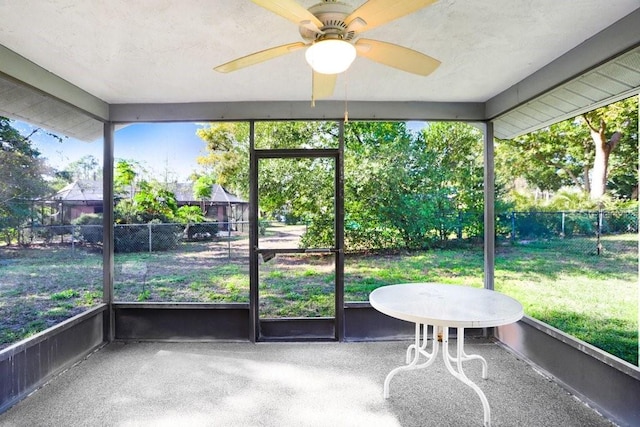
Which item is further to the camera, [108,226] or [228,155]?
[228,155]

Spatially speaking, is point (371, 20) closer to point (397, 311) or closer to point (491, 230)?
point (397, 311)

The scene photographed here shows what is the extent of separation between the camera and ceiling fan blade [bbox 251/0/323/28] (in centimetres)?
129

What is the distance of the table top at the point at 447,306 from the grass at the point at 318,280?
91 centimetres

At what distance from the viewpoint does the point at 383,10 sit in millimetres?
1356

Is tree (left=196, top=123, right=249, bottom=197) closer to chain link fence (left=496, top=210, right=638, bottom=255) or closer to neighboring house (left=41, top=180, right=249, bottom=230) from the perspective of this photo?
neighboring house (left=41, top=180, right=249, bottom=230)

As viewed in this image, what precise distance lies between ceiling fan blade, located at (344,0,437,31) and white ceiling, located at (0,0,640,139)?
18.8 inches

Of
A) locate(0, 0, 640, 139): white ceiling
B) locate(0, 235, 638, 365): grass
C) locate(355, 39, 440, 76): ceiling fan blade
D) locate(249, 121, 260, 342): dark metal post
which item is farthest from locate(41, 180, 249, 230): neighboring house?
locate(355, 39, 440, 76): ceiling fan blade

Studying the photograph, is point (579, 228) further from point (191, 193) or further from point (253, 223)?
point (191, 193)

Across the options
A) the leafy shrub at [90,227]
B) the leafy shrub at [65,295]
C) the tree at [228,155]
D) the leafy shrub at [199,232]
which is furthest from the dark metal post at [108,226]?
the tree at [228,155]

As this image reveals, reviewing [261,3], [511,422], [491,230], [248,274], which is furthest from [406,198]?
[261,3]

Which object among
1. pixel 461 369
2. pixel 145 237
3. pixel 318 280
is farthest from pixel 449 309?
pixel 145 237

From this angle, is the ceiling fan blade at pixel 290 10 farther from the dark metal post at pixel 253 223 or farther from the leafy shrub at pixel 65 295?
the leafy shrub at pixel 65 295

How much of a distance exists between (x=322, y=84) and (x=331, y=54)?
0.59 m

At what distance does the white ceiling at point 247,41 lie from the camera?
189 cm
